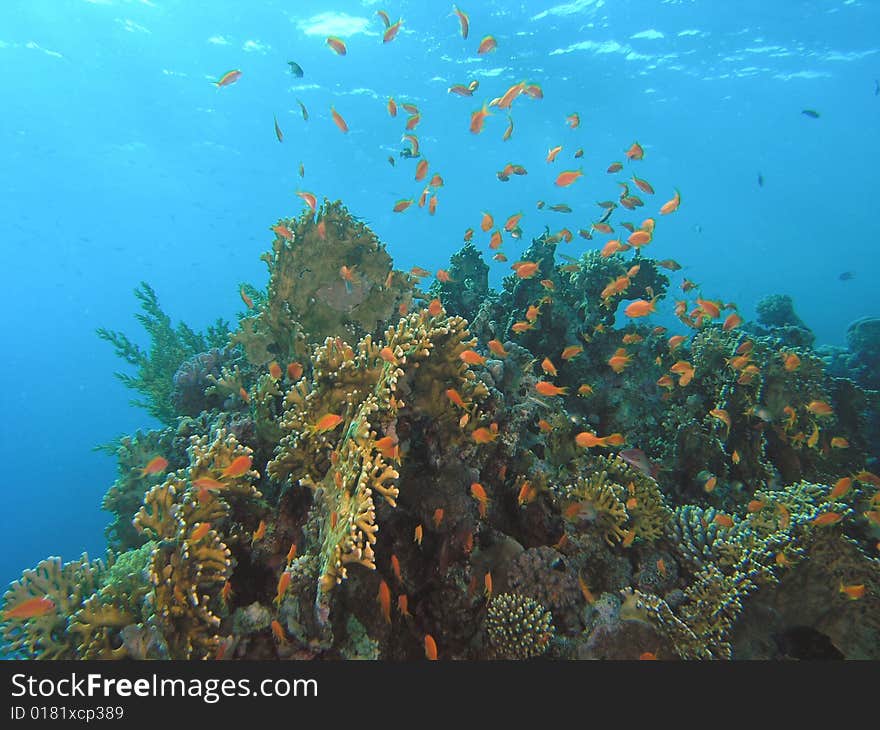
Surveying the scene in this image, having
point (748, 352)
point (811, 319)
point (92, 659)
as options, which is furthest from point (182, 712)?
point (811, 319)

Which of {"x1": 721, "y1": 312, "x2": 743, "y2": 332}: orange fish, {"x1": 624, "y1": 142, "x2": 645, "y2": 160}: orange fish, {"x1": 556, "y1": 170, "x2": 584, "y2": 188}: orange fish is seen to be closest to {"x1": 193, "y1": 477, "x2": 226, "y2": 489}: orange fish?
{"x1": 556, "y1": 170, "x2": 584, "y2": 188}: orange fish

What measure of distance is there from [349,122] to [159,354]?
4326cm

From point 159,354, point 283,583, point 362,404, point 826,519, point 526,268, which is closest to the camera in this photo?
point 283,583

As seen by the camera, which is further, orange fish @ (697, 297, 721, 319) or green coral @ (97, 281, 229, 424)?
green coral @ (97, 281, 229, 424)

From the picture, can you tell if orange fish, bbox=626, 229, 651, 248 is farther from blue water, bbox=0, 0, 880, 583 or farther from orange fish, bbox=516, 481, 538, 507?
blue water, bbox=0, 0, 880, 583

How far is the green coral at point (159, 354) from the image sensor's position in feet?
35.0

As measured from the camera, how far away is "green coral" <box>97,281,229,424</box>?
35.0ft

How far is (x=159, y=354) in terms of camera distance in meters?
Result: 11.0

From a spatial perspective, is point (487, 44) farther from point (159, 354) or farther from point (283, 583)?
point (159, 354)

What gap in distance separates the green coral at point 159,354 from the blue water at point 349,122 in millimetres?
6182

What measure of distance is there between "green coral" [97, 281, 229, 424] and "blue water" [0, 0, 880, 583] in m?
6.18

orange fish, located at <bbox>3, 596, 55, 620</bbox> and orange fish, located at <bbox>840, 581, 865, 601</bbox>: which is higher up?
orange fish, located at <bbox>3, 596, 55, 620</bbox>

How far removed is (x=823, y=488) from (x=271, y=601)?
6.83m

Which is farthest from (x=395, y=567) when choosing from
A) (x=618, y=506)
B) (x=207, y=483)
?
(x=618, y=506)
